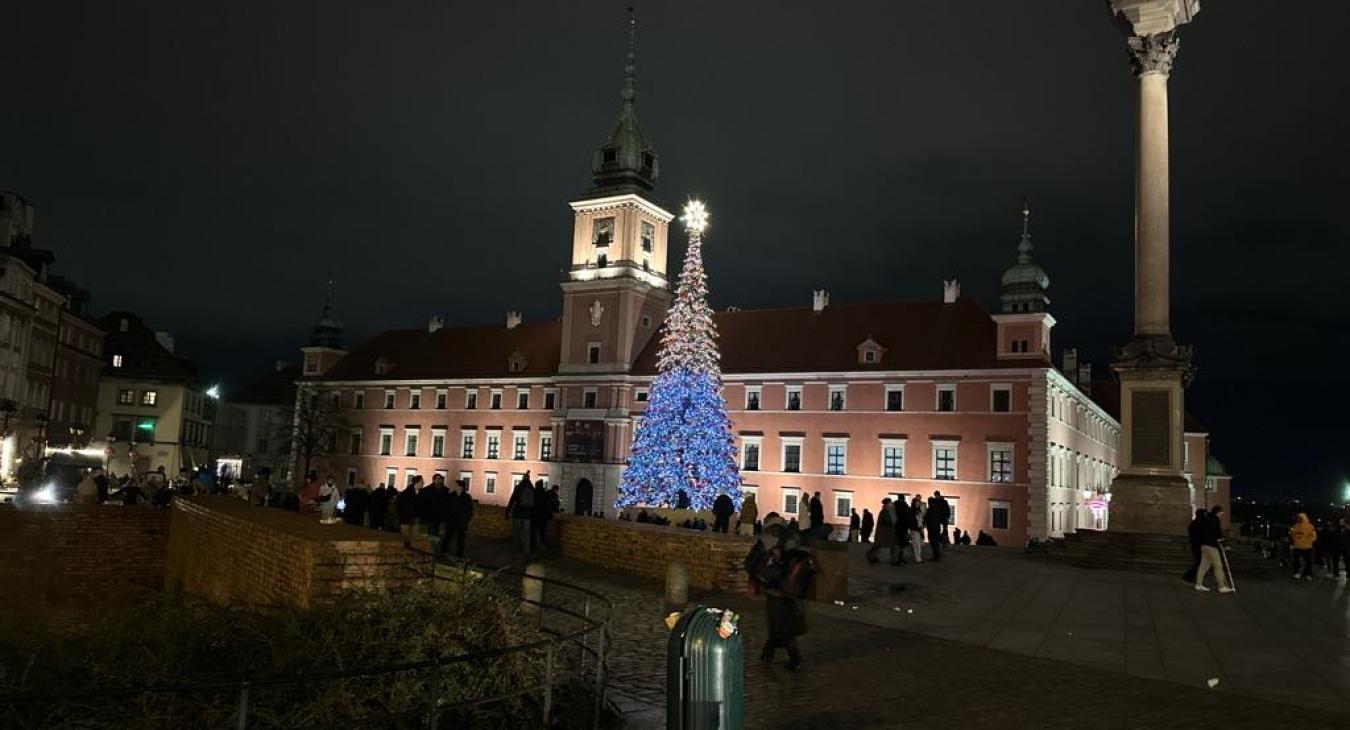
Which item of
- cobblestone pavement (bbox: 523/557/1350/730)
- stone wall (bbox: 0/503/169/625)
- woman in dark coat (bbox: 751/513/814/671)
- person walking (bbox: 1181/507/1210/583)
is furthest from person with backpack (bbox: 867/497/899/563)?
stone wall (bbox: 0/503/169/625)

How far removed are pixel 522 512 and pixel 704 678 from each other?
15331mm

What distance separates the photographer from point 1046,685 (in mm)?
10289

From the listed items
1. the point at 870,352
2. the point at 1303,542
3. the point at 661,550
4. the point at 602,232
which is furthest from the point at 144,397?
the point at 1303,542

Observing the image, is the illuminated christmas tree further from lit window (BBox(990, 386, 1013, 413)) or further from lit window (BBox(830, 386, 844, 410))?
lit window (BBox(990, 386, 1013, 413))

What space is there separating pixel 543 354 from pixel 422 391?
11.0 metres

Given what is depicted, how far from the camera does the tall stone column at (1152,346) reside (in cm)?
2517

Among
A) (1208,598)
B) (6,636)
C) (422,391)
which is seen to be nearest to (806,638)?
(6,636)

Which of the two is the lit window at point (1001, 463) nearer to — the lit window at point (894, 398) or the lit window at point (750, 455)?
the lit window at point (894, 398)

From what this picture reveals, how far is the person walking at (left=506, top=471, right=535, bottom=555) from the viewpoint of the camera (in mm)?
21250

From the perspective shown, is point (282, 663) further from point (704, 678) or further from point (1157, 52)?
point (1157, 52)

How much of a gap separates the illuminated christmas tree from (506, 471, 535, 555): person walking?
70.2 ft

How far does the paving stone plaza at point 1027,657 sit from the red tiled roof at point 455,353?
5157cm

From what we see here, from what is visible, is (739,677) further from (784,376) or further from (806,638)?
(784,376)

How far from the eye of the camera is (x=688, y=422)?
145 feet
